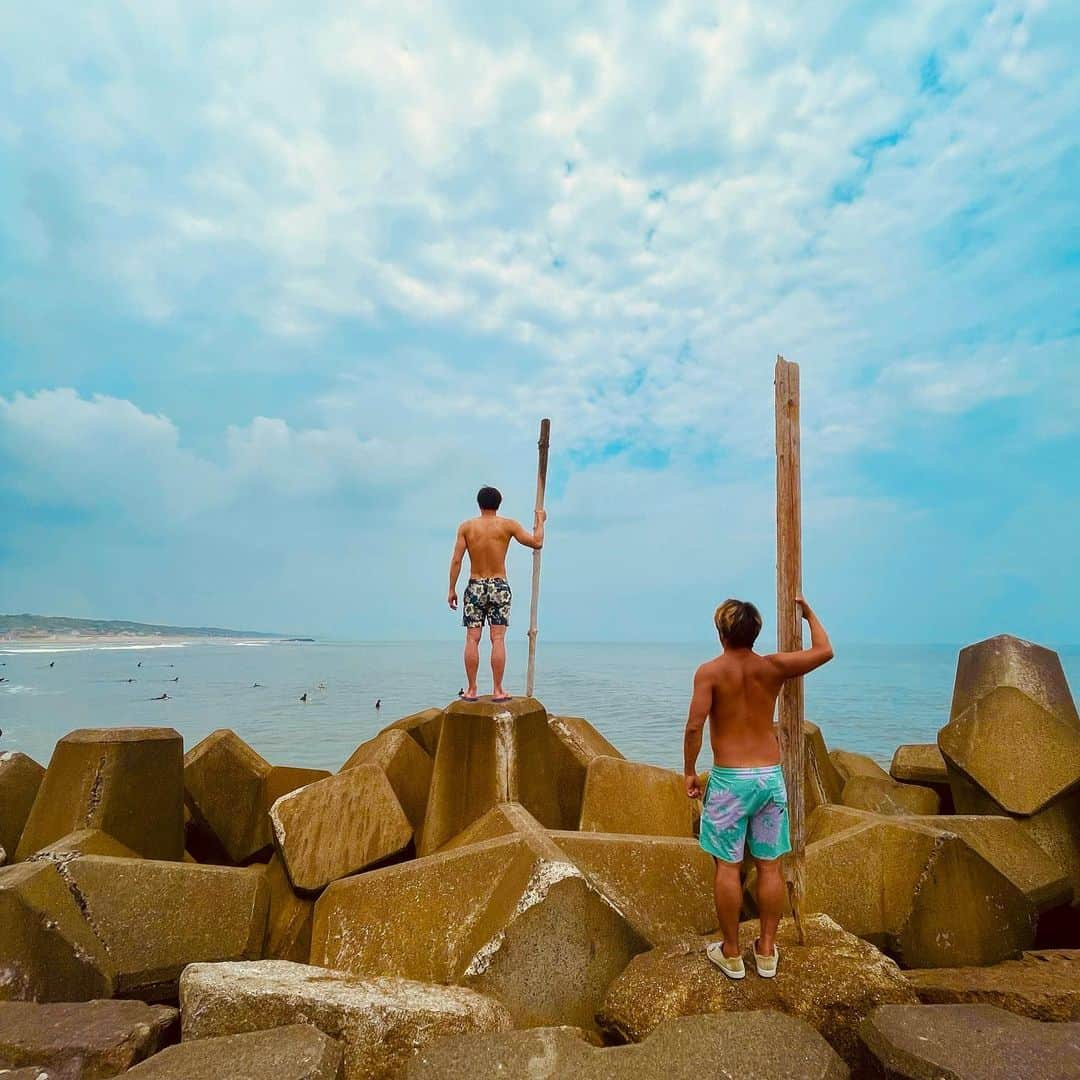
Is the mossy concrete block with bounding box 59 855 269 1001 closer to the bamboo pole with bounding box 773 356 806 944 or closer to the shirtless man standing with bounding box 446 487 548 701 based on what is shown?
the shirtless man standing with bounding box 446 487 548 701

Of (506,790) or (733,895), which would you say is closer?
(733,895)

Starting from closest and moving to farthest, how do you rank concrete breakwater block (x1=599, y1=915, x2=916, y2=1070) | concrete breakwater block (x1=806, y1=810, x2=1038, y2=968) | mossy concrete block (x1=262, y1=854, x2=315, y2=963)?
concrete breakwater block (x1=599, y1=915, x2=916, y2=1070) < concrete breakwater block (x1=806, y1=810, x2=1038, y2=968) < mossy concrete block (x1=262, y1=854, x2=315, y2=963)

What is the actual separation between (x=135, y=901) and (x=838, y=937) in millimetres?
3459

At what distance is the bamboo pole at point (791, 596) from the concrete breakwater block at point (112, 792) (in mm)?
4080

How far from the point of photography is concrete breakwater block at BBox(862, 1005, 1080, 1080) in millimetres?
2135

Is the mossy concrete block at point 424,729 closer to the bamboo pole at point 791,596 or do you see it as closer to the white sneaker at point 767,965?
the bamboo pole at point 791,596

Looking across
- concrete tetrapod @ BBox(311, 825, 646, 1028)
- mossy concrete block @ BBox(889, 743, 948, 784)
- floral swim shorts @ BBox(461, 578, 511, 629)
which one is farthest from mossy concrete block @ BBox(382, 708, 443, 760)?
mossy concrete block @ BBox(889, 743, 948, 784)

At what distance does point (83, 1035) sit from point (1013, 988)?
3795mm

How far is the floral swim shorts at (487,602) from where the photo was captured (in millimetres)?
5926

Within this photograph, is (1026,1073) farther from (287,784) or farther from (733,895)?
(287,784)

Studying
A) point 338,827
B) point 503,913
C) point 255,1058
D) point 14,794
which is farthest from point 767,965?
point 14,794

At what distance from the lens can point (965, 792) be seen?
5352 millimetres

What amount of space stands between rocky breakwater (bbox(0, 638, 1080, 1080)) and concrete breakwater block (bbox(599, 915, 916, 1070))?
10mm

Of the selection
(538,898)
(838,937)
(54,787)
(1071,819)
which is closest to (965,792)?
(1071,819)
